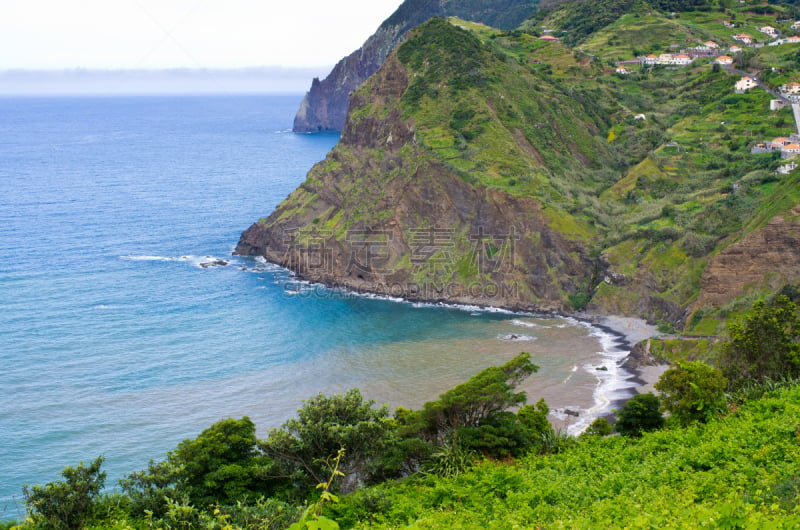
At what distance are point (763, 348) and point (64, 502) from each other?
38.6m

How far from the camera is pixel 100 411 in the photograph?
2258 inches

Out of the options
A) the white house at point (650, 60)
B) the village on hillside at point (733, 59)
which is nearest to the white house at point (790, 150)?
the village on hillside at point (733, 59)

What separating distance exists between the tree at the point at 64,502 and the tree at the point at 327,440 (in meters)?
8.34

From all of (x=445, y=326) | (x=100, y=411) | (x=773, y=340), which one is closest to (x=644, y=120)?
(x=445, y=326)

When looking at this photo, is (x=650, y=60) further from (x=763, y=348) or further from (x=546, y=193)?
(x=763, y=348)

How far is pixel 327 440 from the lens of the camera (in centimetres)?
3481

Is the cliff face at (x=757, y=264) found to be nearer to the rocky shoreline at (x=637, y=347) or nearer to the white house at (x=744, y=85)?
the rocky shoreline at (x=637, y=347)

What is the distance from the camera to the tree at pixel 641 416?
138 ft

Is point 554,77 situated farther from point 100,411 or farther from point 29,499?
point 29,499

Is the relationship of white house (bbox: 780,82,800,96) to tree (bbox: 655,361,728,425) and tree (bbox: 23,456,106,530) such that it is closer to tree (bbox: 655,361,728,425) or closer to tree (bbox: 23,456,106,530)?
tree (bbox: 655,361,728,425)

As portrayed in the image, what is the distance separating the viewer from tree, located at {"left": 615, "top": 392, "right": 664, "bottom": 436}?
4219 centimetres

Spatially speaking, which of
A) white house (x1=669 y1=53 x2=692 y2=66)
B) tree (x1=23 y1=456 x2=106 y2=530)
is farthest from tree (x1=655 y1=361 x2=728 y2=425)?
white house (x1=669 y1=53 x2=692 y2=66)

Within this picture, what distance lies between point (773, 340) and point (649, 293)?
3494 cm

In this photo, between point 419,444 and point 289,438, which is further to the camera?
point 419,444
